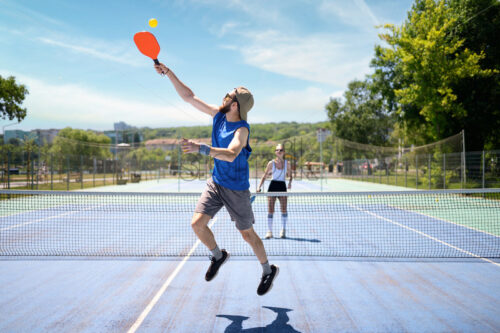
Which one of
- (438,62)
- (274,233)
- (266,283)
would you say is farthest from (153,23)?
(438,62)

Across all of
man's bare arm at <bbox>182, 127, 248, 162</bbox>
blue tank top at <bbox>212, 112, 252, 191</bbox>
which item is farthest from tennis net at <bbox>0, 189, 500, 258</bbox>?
man's bare arm at <bbox>182, 127, 248, 162</bbox>

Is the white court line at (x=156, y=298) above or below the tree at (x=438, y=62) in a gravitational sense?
below

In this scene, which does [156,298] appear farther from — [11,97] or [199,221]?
[11,97]

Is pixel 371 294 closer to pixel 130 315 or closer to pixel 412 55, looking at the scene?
pixel 130 315

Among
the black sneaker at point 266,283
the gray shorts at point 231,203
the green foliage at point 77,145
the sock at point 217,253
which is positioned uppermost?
the green foliage at point 77,145

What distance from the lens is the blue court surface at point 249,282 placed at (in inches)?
159

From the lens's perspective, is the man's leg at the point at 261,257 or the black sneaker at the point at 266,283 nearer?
the man's leg at the point at 261,257

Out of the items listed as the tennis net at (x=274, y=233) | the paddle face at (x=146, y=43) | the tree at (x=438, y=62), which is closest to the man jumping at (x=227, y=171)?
the paddle face at (x=146, y=43)

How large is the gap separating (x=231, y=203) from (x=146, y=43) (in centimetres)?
193

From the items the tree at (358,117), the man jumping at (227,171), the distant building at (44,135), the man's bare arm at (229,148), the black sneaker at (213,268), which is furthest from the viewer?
the distant building at (44,135)

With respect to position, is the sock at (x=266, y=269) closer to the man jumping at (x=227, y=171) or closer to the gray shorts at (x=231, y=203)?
the man jumping at (x=227, y=171)

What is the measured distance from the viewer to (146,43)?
12.7ft

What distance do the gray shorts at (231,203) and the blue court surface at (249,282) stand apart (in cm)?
115

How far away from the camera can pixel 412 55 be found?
23359 millimetres
